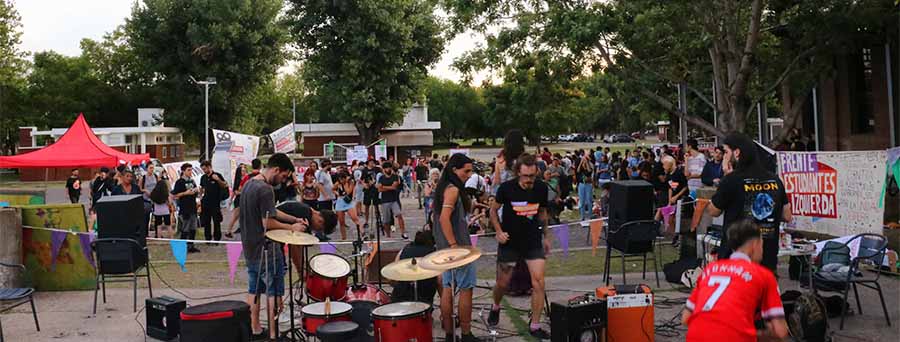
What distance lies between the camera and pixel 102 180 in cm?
1811

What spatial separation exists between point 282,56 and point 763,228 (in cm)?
4731

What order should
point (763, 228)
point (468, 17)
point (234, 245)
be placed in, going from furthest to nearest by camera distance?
point (468, 17), point (234, 245), point (763, 228)

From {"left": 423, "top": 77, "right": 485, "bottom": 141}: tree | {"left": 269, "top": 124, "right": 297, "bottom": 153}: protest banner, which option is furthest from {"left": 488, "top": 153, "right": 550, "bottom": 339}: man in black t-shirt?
{"left": 423, "top": 77, "right": 485, "bottom": 141}: tree

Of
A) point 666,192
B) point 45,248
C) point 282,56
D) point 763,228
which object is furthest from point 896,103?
point 282,56

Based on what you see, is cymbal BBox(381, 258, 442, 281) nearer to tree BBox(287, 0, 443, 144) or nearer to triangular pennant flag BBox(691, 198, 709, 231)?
triangular pennant flag BBox(691, 198, 709, 231)

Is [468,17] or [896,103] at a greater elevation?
[468,17]

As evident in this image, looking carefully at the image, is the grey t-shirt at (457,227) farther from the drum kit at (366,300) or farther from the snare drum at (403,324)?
the snare drum at (403,324)

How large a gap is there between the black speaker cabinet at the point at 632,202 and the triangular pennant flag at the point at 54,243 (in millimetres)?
7660

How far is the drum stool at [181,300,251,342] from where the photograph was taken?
22.1 ft

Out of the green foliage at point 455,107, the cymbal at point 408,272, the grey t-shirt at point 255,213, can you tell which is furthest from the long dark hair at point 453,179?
the green foliage at point 455,107

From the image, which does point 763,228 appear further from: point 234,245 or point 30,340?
point 30,340

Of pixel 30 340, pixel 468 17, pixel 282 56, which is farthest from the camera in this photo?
pixel 282 56

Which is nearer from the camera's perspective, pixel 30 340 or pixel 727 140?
pixel 727 140

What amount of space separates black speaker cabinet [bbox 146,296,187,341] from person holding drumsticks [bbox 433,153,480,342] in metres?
2.71
